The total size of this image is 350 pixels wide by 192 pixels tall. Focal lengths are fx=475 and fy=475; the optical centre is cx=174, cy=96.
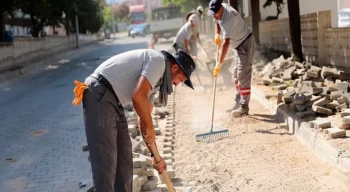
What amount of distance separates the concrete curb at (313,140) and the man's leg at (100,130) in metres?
2.58

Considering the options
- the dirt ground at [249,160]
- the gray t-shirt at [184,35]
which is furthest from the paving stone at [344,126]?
the gray t-shirt at [184,35]

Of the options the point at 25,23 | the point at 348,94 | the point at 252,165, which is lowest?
the point at 252,165

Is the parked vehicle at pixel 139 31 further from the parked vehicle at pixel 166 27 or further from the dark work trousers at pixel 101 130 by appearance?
the dark work trousers at pixel 101 130

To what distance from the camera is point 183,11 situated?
34.9m

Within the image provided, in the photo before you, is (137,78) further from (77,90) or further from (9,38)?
(9,38)

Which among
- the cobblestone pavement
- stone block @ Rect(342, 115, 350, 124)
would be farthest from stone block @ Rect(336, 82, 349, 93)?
the cobblestone pavement

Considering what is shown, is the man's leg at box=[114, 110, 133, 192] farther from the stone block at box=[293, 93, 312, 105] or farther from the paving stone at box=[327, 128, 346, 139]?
the stone block at box=[293, 93, 312, 105]

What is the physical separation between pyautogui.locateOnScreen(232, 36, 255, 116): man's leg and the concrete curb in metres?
0.56

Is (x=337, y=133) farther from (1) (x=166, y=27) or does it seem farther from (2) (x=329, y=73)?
(1) (x=166, y=27)

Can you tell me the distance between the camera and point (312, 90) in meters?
7.30

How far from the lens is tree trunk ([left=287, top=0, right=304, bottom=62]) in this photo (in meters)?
10.5

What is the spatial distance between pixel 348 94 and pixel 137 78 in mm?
4314

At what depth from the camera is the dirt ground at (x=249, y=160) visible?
15.8 ft

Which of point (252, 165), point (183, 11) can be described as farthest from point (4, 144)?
point (183, 11)
